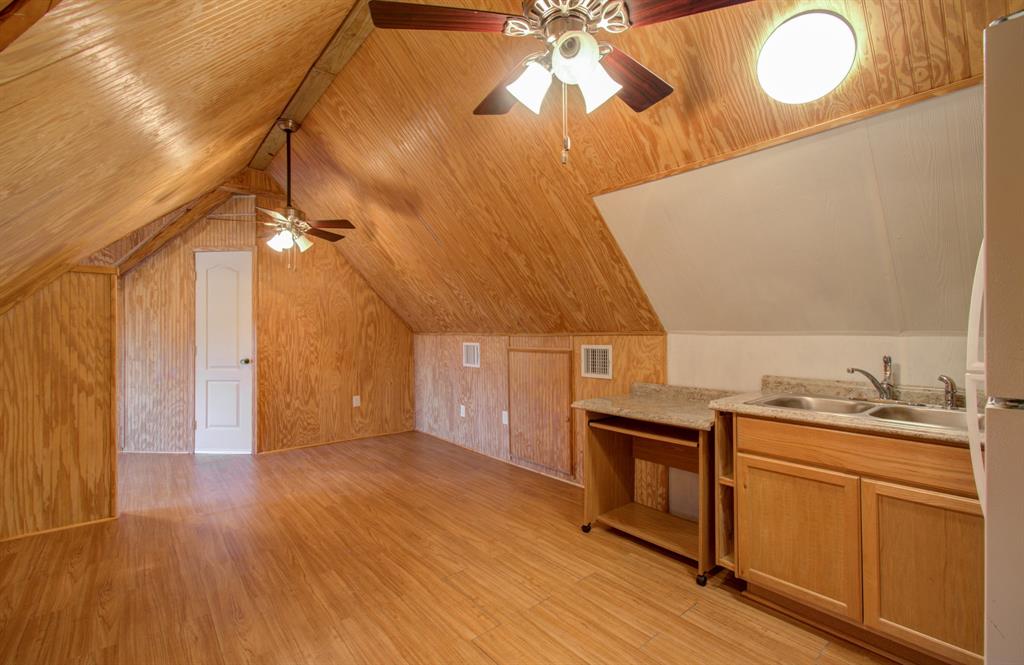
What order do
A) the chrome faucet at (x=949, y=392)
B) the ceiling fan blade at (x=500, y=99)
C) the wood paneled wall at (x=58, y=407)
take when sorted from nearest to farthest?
the ceiling fan blade at (x=500, y=99), the chrome faucet at (x=949, y=392), the wood paneled wall at (x=58, y=407)

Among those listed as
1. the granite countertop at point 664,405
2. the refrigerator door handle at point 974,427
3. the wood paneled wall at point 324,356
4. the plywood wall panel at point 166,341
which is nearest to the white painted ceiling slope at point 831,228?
the granite countertop at point 664,405

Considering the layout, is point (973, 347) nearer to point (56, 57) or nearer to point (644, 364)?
point (644, 364)

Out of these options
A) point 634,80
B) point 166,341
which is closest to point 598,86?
point 634,80

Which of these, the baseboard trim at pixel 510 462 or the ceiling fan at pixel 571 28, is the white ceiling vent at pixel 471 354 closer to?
the baseboard trim at pixel 510 462

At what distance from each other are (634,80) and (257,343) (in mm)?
4573

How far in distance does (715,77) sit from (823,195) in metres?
0.68

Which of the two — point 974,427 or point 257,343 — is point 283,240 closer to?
point 257,343

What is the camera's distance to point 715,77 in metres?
1.74

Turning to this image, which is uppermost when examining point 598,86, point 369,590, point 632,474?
point 598,86

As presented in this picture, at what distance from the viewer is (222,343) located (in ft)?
15.6

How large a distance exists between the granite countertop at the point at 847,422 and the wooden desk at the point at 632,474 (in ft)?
0.89

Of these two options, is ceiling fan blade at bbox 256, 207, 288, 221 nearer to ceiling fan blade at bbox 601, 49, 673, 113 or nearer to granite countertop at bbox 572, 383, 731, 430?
granite countertop at bbox 572, 383, 731, 430

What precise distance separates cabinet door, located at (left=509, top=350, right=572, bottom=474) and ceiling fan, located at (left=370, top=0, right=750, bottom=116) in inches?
97.3

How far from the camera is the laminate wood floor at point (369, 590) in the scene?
1799 mm
